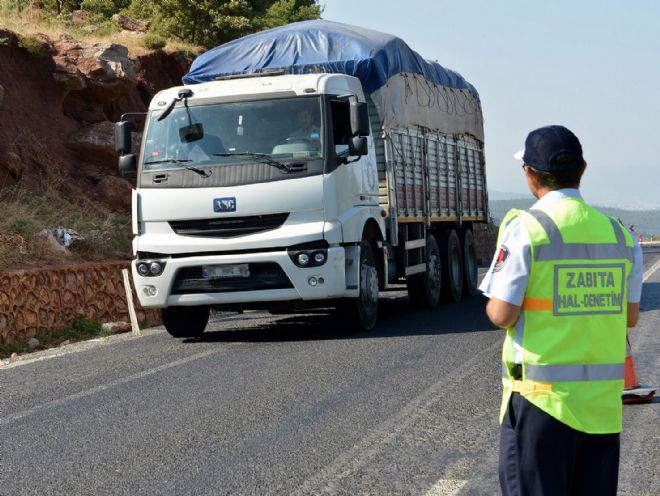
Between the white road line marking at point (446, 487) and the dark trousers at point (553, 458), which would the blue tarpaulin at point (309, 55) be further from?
the dark trousers at point (553, 458)

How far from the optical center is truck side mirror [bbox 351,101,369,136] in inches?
489

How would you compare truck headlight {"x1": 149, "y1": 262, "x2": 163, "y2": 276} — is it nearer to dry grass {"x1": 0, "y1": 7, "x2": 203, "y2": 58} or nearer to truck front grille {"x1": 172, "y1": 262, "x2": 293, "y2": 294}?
truck front grille {"x1": 172, "y1": 262, "x2": 293, "y2": 294}

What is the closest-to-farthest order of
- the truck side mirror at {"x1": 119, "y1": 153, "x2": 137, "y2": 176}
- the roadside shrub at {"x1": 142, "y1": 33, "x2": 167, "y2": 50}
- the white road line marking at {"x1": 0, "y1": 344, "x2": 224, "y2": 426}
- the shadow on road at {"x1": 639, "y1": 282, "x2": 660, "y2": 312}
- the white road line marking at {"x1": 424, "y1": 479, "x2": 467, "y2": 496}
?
the white road line marking at {"x1": 424, "y1": 479, "x2": 467, "y2": 496} < the white road line marking at {"x1": 0, "y1": 344, "x2": 224, "y2": 426} < the truck side mirror at {"x1": 119, "y1": 153, "x2": 137, "y2": 176} < the shadow on road at {"x1": 639, "y1": 282, "x2": 660, "y2": 312} < the roadside shrub at {"x1": 142, "y1": 33, "x2": 167, "y2": 50}

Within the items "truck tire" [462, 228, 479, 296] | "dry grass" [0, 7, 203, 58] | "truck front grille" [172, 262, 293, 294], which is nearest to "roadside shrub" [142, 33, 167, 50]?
"dry grass" [0, 7, 203, 58]

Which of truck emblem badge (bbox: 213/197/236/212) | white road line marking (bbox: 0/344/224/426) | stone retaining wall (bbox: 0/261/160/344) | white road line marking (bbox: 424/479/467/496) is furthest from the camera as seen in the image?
stone retaining wall (bbox: 0/261/160/344)

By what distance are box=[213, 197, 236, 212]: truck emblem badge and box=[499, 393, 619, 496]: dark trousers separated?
8970 mm

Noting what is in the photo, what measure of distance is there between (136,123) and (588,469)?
28.1 m

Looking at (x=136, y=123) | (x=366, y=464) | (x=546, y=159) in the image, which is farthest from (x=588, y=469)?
(x=136, y=123)

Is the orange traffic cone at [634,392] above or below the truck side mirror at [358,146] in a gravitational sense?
below

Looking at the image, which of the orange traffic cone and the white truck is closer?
the orange traffic cone

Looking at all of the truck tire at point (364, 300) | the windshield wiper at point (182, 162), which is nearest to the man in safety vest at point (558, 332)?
the windshield wiper at point (182, 162)

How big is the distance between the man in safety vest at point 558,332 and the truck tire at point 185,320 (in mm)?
10089

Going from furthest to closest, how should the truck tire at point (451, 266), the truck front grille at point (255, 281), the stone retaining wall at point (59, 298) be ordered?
the truck tire at point (451, 266), the stone retaining wall at point (59, 298), the truck front grille at point (255, 281)

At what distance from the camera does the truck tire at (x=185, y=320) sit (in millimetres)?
13438
